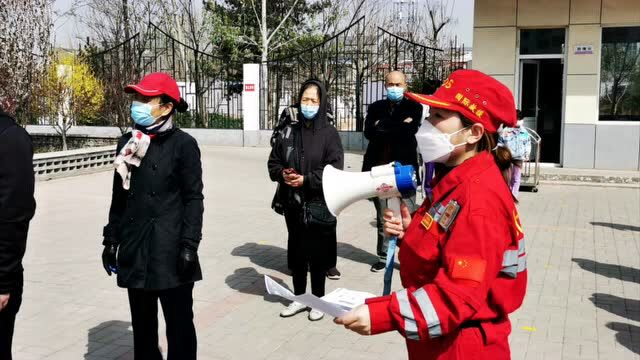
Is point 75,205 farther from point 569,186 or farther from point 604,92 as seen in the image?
point 604,92

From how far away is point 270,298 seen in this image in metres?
6.39

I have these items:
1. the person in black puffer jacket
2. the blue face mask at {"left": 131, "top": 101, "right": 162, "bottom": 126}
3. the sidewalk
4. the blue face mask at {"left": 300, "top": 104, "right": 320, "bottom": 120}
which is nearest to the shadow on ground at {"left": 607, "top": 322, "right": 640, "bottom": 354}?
the person in black puffer jacket

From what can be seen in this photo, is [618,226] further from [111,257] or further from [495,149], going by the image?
[495,149]

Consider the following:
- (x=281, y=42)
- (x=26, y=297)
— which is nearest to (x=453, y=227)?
(x=26, y=297)

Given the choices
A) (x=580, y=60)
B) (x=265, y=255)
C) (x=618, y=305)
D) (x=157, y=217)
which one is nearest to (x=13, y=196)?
(x=157, y=217)

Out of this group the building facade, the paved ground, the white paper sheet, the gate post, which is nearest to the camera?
the white paper sheet

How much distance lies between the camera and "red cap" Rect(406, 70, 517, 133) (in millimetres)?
2367

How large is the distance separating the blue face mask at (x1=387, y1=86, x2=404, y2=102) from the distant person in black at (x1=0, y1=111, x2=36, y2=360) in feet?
13.6

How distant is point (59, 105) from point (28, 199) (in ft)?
49.9

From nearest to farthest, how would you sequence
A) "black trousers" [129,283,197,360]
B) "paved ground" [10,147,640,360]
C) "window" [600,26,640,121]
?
1. "black trousers" [129,283,197,360]
2. "paved ground" [10,147,640,360]
3. "window" [600,26,640,121]

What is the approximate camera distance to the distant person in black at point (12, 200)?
3.09 meters

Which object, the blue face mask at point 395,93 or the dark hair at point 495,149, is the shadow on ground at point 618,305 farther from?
the dark hair at point 495,149

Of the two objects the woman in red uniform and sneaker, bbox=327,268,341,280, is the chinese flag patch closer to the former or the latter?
the woman in red uniform

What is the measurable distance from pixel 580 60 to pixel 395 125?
9.54 meters
